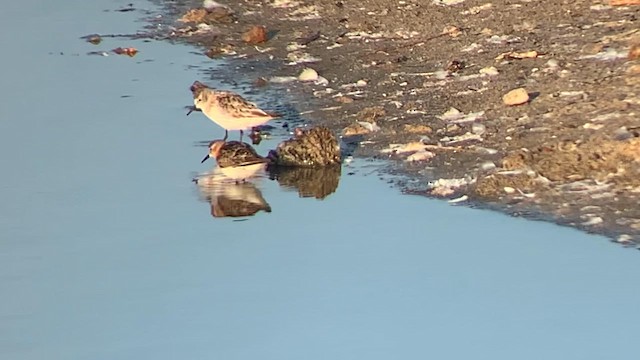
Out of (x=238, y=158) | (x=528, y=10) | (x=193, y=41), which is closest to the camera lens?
(x=238, y=158)

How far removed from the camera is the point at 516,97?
829 cm

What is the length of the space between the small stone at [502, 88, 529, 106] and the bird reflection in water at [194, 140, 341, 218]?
1.13 metres

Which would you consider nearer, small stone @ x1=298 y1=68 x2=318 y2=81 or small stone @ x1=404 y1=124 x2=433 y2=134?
small stone @ x1=404 y1=124 x2=433 y2=134

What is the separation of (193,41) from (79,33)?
989 millimetres

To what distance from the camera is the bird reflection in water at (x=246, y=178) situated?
7.39 metres

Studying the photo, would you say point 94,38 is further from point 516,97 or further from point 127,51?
point 516,97

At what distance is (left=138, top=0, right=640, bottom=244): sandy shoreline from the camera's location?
23.3 ft

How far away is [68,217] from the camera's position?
711 cm

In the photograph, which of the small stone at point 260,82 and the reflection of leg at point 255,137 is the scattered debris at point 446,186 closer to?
the reflection of leg at point 255,137

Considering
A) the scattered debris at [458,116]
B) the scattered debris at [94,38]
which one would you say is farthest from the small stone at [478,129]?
the scattered debris at [94,38]

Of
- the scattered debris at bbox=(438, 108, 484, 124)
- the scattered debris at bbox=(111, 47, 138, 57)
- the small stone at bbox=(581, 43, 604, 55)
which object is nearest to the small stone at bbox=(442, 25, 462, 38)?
the small stone at bbox=(581, 43, 604, 55)

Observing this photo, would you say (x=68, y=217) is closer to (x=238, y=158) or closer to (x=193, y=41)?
(x=238, y=158)

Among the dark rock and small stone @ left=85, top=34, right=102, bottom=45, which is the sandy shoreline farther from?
small stone @ left=85, top=34, right=102, bottom=45

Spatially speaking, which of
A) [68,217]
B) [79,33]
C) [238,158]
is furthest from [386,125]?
[79,33]
